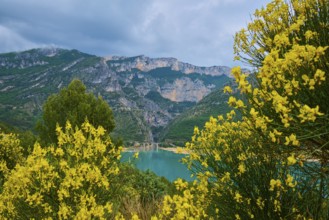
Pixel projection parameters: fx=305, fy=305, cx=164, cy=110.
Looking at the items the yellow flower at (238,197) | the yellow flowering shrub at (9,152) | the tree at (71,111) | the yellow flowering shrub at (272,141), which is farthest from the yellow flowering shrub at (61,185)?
the yellow flowering shrub at (9,152)

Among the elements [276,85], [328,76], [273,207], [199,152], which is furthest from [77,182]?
[328,76]

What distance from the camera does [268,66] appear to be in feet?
11.0

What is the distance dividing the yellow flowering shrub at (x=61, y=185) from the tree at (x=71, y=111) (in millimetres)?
9428

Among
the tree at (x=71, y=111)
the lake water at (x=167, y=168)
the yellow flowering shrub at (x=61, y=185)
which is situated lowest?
the lake water at (x=167, y=168)

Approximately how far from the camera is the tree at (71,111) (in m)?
17.3

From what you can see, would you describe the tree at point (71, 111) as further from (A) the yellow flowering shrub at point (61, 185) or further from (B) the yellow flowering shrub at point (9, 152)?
(A) the yellow flowering shrub at point (61, 185)

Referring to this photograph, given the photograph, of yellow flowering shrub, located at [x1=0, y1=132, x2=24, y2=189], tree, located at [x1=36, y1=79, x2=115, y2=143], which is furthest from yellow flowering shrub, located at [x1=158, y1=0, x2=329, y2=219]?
yellow flowering shrub, located at [x1=0, y1=132, x2=24, y2=189]

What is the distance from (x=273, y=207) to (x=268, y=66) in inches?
106

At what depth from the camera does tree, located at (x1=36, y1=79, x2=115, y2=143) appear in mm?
17266

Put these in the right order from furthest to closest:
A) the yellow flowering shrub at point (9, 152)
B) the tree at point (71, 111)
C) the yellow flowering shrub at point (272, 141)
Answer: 1. the tree at point (71, 111)
2. the yellow flowering shrub at point (9, 152)
3. the yellow flowering shrub at point (272, 141)

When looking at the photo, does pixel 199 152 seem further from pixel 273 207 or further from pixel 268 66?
pixel 268 66

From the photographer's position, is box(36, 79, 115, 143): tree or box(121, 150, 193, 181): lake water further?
box(121, 150, 193, 181): lake water

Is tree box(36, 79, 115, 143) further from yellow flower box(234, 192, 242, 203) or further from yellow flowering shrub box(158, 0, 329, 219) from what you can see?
yellow flower box(234, 192, 242, 203)

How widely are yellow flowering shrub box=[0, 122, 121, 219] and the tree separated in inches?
371
